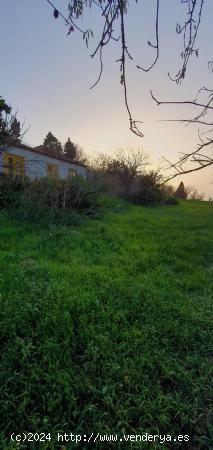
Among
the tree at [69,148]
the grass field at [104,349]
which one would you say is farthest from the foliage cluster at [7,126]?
the tree at [69,148]

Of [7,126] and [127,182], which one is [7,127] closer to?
[7,126]

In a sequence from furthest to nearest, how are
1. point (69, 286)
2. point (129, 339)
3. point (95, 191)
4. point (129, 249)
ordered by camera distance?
point (95, 191), point (129, 249), point (69, 286), point (129, 339)

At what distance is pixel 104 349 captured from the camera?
3043mm

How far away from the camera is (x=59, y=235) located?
24.3 ft

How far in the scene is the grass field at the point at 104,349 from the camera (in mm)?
2287

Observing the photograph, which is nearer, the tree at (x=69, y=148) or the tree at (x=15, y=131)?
the tree at (x=15, y=131)

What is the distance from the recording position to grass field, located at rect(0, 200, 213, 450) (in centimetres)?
229

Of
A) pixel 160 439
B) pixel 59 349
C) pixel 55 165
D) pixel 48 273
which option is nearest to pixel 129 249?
pixel 48 273

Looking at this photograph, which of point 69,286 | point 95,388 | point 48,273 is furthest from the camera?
point 48,273

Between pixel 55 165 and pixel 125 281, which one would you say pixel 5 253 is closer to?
pixel 125 281

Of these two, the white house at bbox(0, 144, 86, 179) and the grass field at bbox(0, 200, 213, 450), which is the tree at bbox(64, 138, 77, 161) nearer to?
the white house at bbox(0, 144, 86, 179)

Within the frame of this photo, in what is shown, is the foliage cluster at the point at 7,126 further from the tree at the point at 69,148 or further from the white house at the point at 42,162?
the tree at the point at 69,148

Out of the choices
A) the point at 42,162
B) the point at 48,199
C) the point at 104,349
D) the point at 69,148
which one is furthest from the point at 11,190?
the point at 69,148

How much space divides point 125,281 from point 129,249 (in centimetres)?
221
